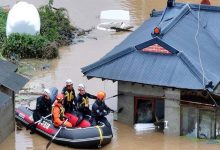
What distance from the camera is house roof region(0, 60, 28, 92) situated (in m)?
21.3

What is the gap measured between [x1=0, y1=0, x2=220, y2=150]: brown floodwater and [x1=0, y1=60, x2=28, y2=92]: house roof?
6.29 feet

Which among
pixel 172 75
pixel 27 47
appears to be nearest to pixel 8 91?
pixel 172 75

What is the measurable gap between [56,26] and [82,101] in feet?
43.9

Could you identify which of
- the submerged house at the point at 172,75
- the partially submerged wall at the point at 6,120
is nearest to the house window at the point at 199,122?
the submerged house at the point at 172,75

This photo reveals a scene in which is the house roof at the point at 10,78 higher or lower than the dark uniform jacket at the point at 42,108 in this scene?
higher

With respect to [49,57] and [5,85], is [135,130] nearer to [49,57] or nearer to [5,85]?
[5,85]

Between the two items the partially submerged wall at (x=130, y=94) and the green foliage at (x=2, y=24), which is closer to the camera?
the partially submerged wall at (x=130, y=94)

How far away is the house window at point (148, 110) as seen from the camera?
75.0 feet

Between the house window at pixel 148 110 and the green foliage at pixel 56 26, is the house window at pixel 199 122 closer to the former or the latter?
the house window at pixel 148 110

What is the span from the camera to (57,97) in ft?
69.7

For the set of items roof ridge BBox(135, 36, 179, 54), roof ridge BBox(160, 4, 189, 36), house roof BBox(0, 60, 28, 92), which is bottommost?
house roof BBox(0, 60, 28, 92)

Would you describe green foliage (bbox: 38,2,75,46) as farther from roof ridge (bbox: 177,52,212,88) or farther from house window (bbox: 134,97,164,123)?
roof ridge (bbox: 177,52,212,88)

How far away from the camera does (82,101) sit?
22109 millimetres

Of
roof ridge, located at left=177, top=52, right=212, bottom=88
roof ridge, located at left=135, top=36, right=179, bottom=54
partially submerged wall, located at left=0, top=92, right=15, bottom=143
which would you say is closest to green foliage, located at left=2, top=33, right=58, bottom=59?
partially submerged wall, located at left=0, top=92, right=15, bottom=143
